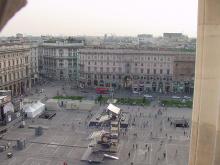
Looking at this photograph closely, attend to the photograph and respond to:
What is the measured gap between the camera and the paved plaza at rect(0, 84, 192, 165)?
4100cm

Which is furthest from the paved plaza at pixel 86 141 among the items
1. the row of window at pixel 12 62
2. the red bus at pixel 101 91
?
the red bus at pixel 101 91

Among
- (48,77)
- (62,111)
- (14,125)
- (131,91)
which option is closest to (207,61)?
(14,125)

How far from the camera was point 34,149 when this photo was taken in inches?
1746

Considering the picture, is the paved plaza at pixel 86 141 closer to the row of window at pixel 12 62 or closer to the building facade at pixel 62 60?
the row of window at pixel 12 62

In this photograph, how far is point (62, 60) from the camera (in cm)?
10581

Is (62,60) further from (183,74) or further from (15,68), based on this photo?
(183,74)

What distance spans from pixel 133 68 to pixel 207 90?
85.5 meters

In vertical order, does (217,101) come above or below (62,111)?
above

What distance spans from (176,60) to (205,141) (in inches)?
3366

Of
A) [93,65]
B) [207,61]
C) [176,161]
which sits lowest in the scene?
[176,161]

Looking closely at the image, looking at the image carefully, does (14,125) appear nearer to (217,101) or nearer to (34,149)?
(34,149)

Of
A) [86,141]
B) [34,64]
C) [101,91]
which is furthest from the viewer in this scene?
[34,64]

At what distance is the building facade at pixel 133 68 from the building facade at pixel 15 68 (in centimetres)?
1721

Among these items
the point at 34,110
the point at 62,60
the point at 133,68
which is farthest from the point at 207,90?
the point at 62,60
